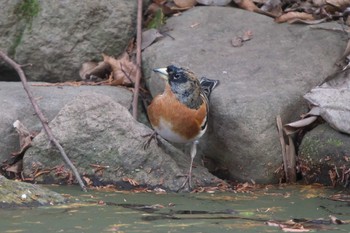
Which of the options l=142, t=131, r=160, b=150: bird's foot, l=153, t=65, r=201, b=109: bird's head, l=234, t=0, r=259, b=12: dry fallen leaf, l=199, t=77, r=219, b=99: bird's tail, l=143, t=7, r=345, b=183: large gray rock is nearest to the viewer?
l=142, t=131, r=160, b=150: bird's foot

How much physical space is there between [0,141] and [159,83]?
1.66 meters

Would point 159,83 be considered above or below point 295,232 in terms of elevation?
below

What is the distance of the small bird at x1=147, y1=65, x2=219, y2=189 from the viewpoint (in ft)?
24.1

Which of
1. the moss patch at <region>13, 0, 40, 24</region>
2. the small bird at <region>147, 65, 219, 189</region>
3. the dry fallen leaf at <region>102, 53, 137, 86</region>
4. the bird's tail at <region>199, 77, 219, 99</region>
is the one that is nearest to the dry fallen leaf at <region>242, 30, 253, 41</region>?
the bird's tail at <region>199, 77, 219, 99</region>

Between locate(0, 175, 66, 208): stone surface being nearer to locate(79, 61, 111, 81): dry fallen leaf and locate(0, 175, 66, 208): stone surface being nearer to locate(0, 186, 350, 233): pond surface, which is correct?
locate(0, 186, 350, 233): pond surface

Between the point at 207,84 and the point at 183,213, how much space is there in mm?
2335

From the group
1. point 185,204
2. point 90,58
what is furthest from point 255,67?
point 185,204

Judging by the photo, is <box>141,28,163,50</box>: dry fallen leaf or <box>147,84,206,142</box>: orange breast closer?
<box>147,84,206,142</box>: orange breast

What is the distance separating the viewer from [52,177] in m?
7.04

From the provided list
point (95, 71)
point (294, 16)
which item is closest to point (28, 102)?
point (95, 71)

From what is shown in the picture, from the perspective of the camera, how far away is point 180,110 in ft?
24.2

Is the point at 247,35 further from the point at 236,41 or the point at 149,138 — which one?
the point at 149,138

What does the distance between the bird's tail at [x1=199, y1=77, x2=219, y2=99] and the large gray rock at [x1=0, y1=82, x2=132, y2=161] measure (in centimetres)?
78

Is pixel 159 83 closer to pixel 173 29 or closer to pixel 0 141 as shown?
pixel 173 29
